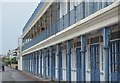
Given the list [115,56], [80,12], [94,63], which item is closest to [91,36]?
[94,63]

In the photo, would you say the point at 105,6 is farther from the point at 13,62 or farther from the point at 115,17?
the point at 13,62

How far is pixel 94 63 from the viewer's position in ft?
73.7

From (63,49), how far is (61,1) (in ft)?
14.1

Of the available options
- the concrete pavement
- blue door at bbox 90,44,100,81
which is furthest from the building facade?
the concrete pavement

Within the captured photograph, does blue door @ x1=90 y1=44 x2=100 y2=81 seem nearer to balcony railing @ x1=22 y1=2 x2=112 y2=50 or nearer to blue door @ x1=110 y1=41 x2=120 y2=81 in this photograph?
blue door @ x1=110 y1=41 x2=120 y2=81

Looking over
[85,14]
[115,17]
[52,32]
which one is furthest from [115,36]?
[52,32]

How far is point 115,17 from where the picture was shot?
1302cm

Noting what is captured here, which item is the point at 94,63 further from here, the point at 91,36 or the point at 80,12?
the point at 80,12

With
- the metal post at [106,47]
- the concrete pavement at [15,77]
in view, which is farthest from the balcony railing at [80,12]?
the concrete pavement at [15,77]

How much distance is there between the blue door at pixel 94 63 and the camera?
68.0 ft

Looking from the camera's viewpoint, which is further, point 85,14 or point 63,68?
point 63,68

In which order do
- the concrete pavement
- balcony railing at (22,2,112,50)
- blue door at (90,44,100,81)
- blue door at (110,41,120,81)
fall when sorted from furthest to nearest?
1. the concrete pavement
2. blue door at (90,44,100,81)
3. blue door at (110,41,120,81)
4. balcony railing at (22,2,112,50)

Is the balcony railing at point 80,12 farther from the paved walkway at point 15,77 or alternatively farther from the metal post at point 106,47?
the paved walkway at point 15,77

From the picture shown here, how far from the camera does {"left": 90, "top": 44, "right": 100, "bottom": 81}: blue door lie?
68.0 ft
